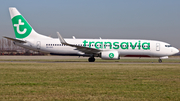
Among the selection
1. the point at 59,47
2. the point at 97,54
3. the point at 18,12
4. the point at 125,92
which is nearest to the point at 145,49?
the point at 97,54

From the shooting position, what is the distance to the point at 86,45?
3678cm

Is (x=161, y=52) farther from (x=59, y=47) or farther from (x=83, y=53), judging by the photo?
(x=59, y=47)

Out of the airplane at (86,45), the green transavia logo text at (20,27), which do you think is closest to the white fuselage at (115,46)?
the airplane at (86,45)

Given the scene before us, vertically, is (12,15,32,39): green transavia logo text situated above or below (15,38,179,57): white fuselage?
above

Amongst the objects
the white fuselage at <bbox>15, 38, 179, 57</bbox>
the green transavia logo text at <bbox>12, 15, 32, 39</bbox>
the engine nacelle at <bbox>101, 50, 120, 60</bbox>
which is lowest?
the engine nacelle at <bbox>101, 50, 120, 60</bbox>

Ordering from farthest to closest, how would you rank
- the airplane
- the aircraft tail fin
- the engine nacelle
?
the aircraft tail fin, the airplane, the engine nacelle

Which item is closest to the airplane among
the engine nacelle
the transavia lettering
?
the transavia lettering

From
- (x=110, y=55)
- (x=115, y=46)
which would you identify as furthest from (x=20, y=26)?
(x=115, y=46)

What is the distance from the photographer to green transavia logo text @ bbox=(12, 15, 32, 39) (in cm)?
3672

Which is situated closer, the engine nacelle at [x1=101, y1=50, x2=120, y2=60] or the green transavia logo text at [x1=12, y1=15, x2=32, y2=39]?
the engine nacelle at [x1=101, y1=50, x2=120, y2=60]

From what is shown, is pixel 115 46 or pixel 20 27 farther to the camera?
pixel 20 27

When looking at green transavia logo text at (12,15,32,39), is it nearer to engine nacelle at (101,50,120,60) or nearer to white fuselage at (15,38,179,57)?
white fuselage at (15,38,179,57)

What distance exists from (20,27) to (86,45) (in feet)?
32.1

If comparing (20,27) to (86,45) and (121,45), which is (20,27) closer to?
(86,45)
